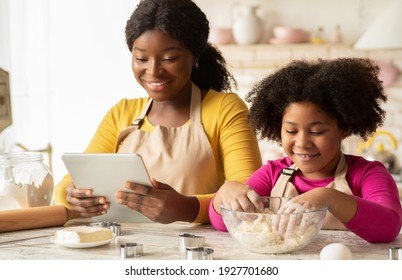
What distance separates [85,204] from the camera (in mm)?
1747

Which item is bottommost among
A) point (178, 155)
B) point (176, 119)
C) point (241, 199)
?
point (241, 199)

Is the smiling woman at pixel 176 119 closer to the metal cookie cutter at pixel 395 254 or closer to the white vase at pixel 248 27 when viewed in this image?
the metal cookie cutter at pixel 395 254


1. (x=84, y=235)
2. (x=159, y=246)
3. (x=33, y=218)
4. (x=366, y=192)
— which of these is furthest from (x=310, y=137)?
(x=33, y=218)

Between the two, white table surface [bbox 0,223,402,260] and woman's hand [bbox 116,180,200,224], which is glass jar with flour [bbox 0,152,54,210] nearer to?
white table surface [bbox 0,223,402,260]

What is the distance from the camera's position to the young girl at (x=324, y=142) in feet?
5.14

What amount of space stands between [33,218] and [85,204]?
13cm

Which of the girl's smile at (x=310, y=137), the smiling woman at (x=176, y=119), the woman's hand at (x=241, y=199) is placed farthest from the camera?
the smiling woman at (x=176, y=119)

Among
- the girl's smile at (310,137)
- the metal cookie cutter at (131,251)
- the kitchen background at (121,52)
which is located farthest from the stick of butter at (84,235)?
the kitchen background at (121,52)

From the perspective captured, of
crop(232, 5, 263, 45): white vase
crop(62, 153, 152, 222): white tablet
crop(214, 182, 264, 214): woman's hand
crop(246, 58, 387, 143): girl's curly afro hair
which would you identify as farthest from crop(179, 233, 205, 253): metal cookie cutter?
crop(232, 5, 263, 45): white vase

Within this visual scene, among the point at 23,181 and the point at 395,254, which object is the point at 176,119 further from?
the point at 395,254

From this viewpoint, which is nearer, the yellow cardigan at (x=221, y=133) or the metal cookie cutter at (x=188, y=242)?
the metal cookie cutter at (x=188, y=242)

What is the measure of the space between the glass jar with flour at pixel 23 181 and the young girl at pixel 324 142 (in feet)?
1.46
